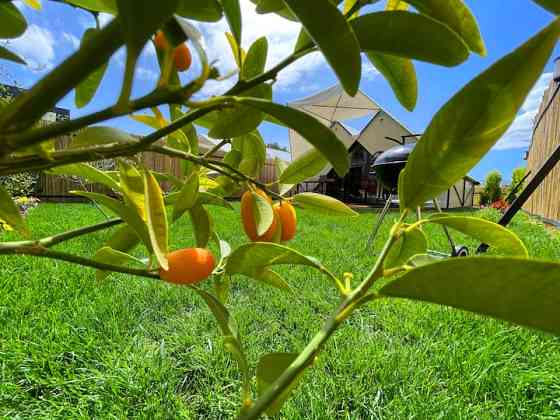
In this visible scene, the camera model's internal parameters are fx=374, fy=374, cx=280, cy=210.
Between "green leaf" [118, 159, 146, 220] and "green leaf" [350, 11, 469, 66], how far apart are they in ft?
0.59

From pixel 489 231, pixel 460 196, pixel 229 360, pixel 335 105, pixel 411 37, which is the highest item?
pixel 335 105

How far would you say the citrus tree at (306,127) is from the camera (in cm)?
14

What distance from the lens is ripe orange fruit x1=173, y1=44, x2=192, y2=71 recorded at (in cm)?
25

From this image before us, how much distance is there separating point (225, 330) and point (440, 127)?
231mm

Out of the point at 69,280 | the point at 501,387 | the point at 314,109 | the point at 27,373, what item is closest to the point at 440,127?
the point at 501,387

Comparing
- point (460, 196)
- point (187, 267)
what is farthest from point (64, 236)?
point (460, 196)

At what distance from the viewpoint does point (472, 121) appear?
17cm

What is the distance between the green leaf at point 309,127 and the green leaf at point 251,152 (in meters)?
0.18

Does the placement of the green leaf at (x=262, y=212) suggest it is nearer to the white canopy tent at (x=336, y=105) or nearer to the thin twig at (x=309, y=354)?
the thin twig at (x=309, y=354)

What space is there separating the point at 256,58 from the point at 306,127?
5.0 inches

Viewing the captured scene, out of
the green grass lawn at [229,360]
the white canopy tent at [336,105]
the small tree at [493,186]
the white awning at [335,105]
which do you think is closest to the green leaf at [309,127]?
the green grass lawn at [229,360]

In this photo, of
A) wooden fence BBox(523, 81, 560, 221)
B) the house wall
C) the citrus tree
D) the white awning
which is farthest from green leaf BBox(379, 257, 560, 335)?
the house wall

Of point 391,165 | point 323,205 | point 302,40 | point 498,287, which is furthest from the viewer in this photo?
point 391,165

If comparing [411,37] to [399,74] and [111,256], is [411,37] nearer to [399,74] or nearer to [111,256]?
[399,74]
